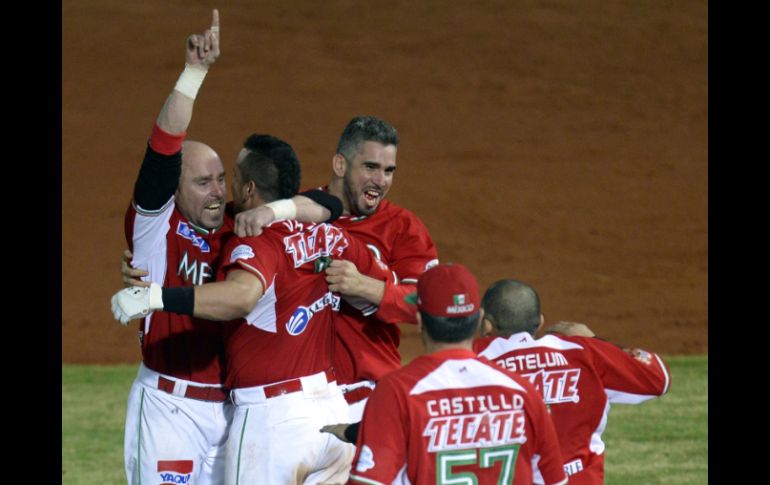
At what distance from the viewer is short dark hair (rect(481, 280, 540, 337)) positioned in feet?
15.8

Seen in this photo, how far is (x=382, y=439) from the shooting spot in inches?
147

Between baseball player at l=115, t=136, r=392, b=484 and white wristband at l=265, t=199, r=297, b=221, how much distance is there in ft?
0.13

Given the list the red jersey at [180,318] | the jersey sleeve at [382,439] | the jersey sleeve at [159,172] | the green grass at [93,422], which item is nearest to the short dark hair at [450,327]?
the jersey sleeve at [382,439]

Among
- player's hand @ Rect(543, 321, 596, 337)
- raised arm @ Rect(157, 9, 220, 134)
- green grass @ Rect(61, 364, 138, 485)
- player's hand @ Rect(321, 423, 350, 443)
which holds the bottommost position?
green grass @ Rect(61, 364, 138, 485)

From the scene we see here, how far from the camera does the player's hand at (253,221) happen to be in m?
4.64

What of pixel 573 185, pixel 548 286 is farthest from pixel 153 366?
pixel 573 185

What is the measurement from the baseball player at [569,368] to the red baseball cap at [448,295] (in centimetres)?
93

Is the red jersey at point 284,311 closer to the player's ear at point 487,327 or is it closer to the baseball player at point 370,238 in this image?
the baseball player at point 370,238

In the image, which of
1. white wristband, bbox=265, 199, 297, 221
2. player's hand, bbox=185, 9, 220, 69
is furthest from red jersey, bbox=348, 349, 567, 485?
player's hand, bbox=185, 9, 220, 69

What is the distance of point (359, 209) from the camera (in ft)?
18.4

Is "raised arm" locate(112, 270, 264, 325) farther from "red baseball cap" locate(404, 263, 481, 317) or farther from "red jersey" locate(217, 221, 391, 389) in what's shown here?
"red baseball cap" locate(404, 263, 481, 317)

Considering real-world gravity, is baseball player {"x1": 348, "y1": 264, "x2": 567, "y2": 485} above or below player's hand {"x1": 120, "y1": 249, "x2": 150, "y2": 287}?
below

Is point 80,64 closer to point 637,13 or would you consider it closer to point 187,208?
point 637,13

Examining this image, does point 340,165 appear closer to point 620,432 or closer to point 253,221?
point 253,221
